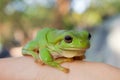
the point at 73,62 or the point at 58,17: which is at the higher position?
the point at 58,17

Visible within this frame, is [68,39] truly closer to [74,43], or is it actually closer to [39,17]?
[74,43]

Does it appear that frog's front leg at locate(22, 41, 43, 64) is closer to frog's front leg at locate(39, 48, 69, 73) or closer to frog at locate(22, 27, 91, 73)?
frog at locate(22, 27, 91, 73)

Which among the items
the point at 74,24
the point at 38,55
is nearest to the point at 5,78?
the point at 38,55

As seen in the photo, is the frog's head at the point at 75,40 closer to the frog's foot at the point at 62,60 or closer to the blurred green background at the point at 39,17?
the frog's foot at the point at 62,60

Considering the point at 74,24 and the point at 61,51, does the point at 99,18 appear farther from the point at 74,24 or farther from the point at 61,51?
the point at 61,51

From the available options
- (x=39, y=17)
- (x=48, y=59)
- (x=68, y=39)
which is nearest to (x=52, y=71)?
(x=48, y=59)

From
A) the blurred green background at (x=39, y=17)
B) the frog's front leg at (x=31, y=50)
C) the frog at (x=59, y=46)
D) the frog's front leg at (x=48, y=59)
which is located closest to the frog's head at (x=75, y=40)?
the frog at (x=59, y=46)
